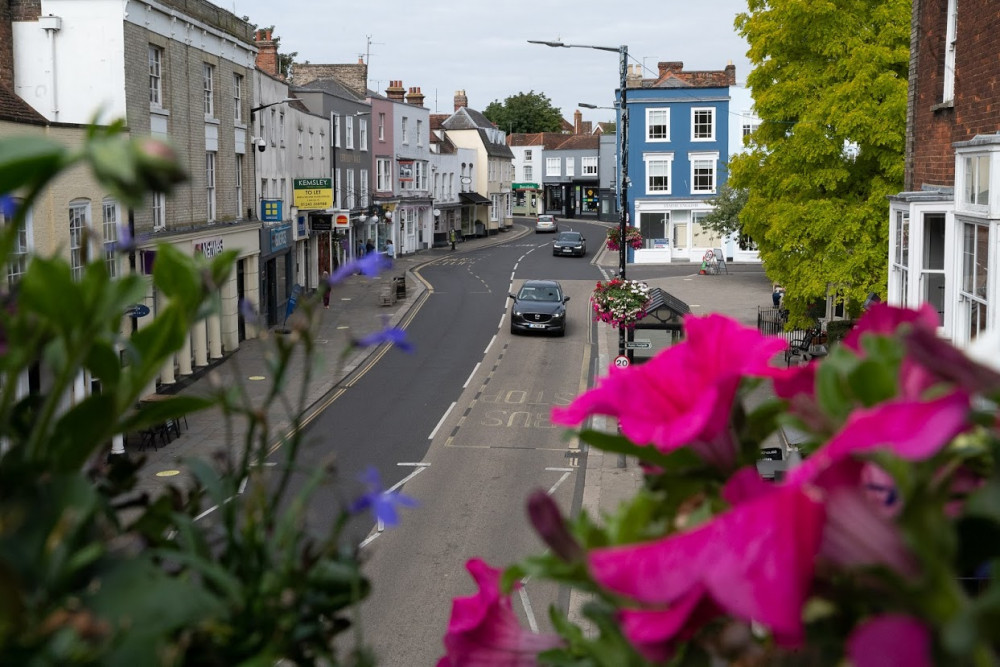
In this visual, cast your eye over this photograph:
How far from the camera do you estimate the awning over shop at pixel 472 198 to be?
8319 centimetres

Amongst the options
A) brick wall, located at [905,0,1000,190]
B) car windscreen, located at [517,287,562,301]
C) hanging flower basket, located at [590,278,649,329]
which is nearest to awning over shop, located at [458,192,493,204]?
car windscreen, located at [517,287,562,301]

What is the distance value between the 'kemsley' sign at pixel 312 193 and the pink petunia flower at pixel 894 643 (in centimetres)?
4321

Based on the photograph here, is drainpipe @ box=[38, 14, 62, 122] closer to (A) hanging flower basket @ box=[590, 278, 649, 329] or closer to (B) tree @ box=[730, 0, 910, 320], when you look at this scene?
(A) hanging flower basket @ box=[590, 278, 649, 329]

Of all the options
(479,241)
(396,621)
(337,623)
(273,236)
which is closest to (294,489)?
(396,621)

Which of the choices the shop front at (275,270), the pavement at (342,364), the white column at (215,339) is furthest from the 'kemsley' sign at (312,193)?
the white column at (215,339)

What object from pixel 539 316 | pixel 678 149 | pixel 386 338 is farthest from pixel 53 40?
pixel 678 149

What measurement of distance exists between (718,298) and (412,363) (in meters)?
17.1

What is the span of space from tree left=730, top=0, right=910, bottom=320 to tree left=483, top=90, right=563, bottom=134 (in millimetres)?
100803

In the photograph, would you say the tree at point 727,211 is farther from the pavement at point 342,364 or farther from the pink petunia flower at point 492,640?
the pink petunia flower at point 492,640

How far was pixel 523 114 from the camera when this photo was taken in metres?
126

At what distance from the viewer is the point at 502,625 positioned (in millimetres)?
2277

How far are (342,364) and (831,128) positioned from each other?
23.2m

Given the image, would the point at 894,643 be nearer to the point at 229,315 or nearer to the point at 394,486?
the point at 394,486

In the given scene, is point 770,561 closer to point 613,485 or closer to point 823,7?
point 613,485
